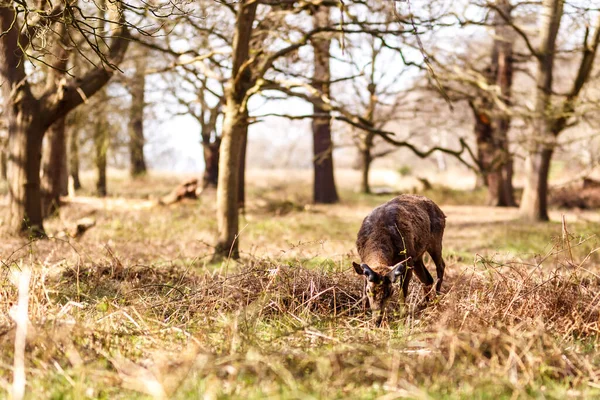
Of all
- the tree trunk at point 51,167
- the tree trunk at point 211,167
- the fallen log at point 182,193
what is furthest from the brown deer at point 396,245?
the tree trunk at point 211,167

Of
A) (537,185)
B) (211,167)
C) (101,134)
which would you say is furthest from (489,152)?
(101,134)

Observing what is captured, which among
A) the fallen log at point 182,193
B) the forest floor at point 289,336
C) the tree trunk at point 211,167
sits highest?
the tree trunk at point 211,167

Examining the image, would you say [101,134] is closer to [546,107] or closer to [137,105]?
[137,105]

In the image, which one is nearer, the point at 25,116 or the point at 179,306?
the point at 179,306

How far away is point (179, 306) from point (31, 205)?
21.1 feet

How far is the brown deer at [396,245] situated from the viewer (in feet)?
19.6

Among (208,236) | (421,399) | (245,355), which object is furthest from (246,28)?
(421,399)

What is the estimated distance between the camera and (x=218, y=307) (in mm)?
6016

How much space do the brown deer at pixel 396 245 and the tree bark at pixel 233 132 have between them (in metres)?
3.31

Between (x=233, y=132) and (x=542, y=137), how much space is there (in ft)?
28.0

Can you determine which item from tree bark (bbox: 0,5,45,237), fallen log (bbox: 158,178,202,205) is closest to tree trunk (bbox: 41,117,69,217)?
fallen log (bbox: 158,178,202,205)

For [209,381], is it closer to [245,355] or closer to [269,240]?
[245,355]

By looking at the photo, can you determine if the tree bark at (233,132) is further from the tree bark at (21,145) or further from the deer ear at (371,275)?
the deer ear at (371,275)

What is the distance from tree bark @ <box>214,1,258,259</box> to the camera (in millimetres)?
9820
